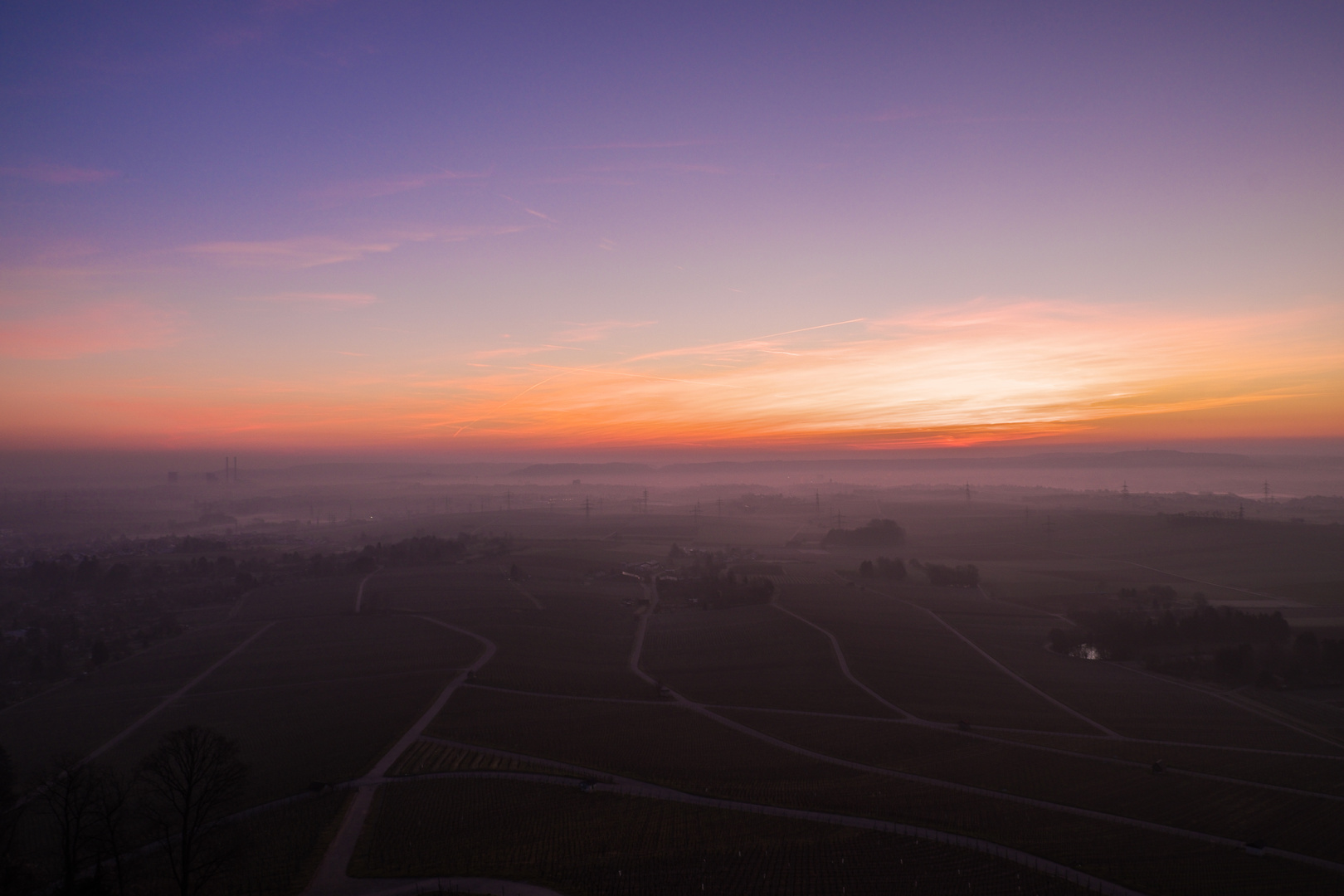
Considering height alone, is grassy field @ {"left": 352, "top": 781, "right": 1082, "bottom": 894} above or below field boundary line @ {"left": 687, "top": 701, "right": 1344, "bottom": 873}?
above

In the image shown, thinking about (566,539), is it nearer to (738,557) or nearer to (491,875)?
(738,557)

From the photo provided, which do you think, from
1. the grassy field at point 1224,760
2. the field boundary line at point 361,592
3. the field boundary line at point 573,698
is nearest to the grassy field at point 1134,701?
the grassy field at point 1224,760

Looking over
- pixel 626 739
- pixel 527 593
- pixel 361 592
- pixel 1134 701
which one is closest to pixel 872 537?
pixel 527 593

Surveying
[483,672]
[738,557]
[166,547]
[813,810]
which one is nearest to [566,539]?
[738,557]

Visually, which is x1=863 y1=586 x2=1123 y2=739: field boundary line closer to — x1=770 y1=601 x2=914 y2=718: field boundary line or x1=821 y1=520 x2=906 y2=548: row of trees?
x1=770 y1=601 x2=914 y2=718: field boundary line

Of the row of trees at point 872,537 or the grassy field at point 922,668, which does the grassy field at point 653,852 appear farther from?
the row of trees at point 872,537

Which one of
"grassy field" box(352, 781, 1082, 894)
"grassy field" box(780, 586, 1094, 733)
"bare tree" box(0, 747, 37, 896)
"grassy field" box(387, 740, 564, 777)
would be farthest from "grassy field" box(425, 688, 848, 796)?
"bare tree" box(0, 747, 37, 896)
